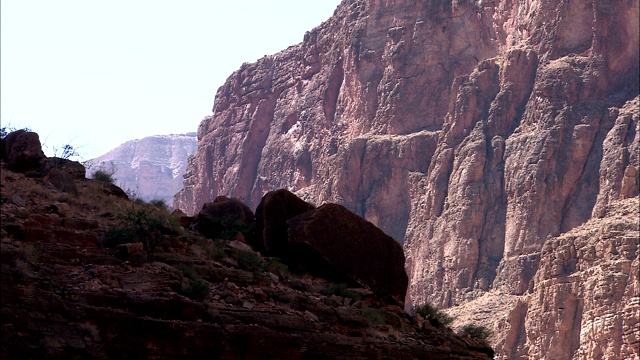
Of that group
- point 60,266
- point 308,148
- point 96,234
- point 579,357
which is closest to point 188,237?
point 96,234

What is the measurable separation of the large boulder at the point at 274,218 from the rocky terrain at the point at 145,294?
101cm

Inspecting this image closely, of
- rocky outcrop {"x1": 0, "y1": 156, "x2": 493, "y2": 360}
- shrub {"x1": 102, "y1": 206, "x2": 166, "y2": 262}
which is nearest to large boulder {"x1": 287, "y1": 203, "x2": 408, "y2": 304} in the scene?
rocky outcrop {"x1": 0, "y1": 156, "x2": 493, "y2": 360}

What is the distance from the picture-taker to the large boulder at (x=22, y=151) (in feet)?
86.1

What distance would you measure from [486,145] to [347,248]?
95142 millimetres

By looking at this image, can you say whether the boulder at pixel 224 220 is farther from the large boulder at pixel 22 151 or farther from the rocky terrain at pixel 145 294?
the large boulder at pixel 22 151

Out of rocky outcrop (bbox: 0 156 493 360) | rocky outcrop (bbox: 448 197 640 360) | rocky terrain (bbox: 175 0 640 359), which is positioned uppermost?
rocky terrain (bbox: 175 0 640 359)

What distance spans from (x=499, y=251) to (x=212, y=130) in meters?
60.8

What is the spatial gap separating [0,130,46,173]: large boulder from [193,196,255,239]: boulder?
4131 millimetres

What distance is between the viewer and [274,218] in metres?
30.4

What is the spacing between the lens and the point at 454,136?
12762 centimetres

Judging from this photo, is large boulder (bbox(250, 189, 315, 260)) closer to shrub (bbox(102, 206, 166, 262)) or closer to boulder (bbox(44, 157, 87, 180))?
boulder (bbox(44, 157, 87, 180))

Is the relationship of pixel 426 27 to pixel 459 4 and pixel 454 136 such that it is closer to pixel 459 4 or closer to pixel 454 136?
pixel 459 4

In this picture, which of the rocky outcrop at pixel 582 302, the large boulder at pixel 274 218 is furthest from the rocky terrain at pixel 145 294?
the rocky outcrop at pixel 582 302

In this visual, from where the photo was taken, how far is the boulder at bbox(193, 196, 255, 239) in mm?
29547
